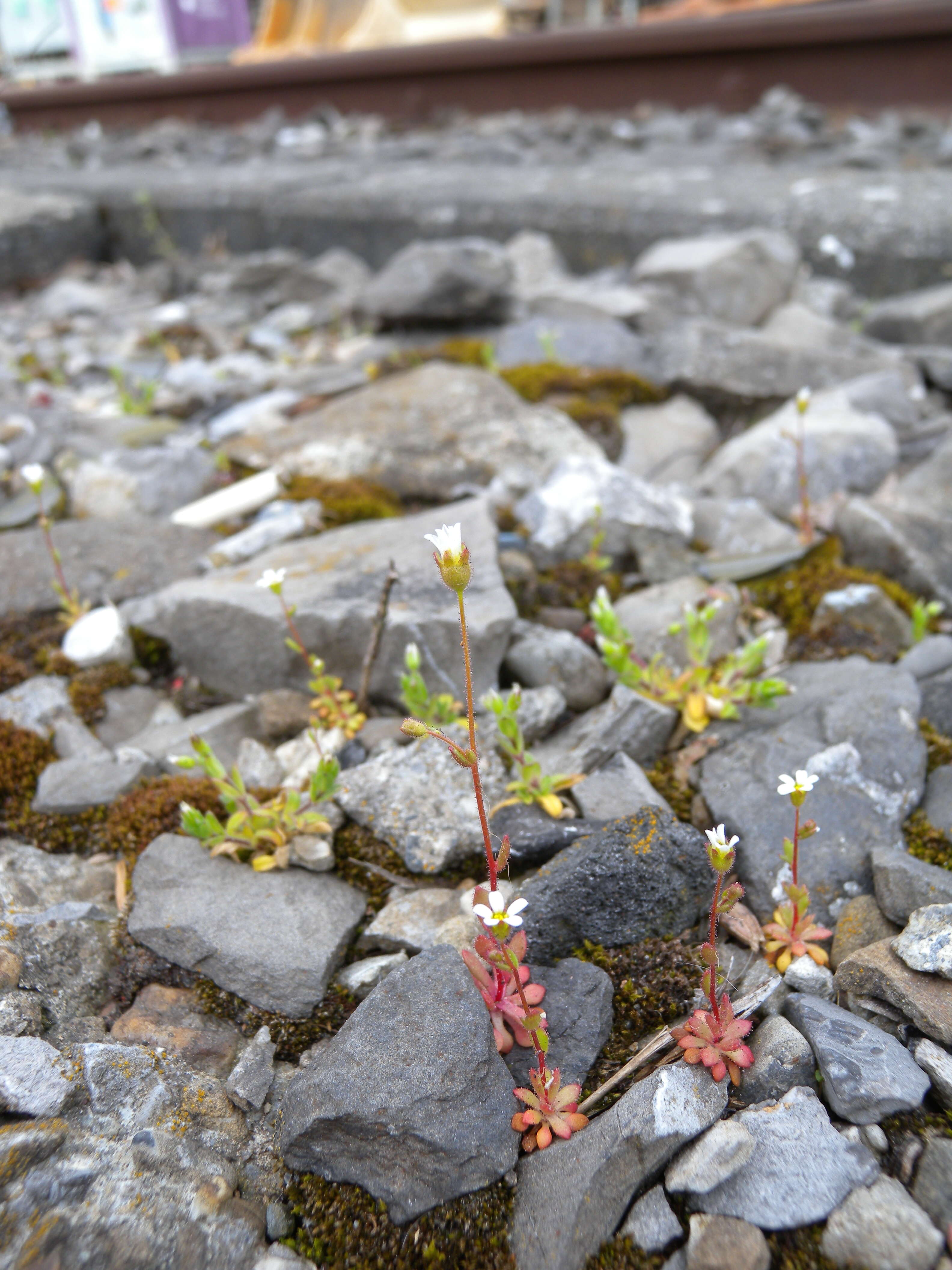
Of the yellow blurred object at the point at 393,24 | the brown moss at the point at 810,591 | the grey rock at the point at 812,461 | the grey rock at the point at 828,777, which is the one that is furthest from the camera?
the yellow blurred object at the point at 393,24

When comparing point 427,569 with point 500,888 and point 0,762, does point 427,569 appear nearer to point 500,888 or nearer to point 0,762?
point 500,888

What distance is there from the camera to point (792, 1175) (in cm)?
163

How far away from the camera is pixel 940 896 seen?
206cm

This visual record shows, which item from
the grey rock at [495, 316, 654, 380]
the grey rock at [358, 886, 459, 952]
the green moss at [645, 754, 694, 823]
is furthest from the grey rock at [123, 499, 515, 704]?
the grey rock at [495, 316, 654, 380]

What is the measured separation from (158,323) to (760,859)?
18.9 feet

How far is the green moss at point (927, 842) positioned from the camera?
7.53 ft

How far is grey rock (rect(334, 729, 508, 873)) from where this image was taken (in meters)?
2.41

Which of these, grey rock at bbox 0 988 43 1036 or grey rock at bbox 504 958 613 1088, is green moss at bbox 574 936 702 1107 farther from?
grey rock at bbox 0 988 43 1036

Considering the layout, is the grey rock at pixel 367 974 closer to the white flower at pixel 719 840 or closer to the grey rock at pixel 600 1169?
the grey rock at pixel 600 1169

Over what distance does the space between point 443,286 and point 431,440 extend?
1.53 m

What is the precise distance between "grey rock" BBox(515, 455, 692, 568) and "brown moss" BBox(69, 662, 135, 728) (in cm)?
155

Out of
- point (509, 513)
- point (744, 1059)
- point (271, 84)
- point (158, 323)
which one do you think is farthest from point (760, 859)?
point (271, 84)

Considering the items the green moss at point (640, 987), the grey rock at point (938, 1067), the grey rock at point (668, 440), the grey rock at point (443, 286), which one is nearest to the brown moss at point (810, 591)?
the grey rock at point (668, 440)

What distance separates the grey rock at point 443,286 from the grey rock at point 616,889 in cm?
382
